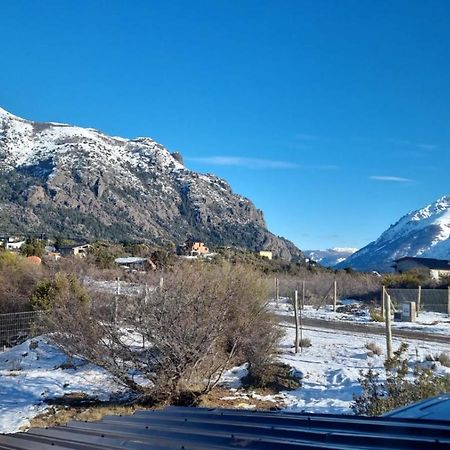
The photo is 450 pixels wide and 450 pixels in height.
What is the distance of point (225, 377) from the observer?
14.6 metres

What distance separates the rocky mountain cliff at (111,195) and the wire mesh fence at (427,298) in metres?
59.2

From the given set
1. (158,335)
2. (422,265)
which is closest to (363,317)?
(158,335)

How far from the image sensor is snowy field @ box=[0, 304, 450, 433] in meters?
12.4

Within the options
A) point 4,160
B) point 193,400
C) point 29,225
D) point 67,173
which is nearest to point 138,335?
point 193,400

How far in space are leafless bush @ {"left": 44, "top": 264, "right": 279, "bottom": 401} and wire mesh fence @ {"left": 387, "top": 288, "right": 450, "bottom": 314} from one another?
24468mm

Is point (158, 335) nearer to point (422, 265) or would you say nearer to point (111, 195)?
point (422, 265)

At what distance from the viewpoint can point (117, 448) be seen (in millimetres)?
3656

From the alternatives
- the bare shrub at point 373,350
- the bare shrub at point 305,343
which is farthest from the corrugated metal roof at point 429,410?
the bare shrub at point 305,343

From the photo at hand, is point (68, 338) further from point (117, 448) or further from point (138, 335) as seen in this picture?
point (117, 448)

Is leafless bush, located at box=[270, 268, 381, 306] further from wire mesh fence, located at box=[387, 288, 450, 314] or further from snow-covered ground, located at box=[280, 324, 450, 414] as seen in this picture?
snow-covered ground, located at box=[280, 324, 450, 414]

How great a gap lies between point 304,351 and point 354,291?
27.8 m

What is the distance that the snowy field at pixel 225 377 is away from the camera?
12367mm

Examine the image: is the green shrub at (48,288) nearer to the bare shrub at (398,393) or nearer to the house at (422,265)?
the bare shrub at (398,393)

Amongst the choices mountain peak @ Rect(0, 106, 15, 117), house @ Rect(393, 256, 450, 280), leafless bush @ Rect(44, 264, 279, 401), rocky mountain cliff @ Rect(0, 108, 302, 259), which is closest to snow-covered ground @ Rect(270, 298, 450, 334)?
leafless bush @ Rect(44, 264, 279, 401)
